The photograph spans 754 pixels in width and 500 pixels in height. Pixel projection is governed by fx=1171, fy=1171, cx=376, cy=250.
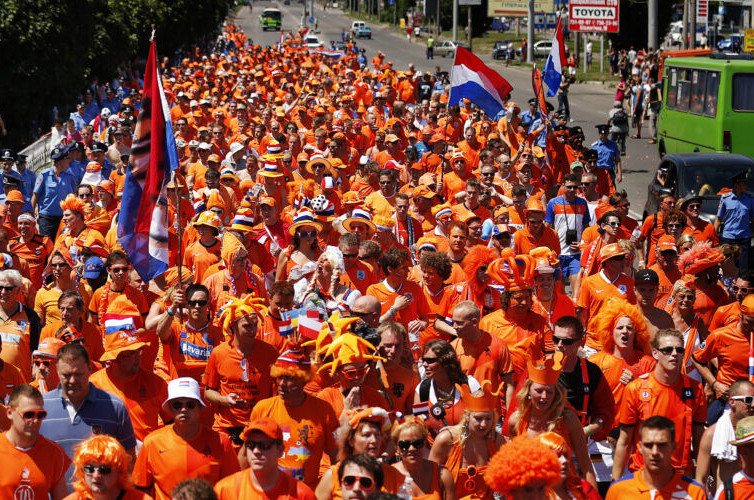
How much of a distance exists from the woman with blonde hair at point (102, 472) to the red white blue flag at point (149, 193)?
3.22m

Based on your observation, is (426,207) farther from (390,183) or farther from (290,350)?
(290,350)

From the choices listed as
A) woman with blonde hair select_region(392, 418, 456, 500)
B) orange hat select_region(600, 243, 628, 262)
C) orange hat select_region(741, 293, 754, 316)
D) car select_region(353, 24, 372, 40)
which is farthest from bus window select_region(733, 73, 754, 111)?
car select_region(353, 24, 372, 40)

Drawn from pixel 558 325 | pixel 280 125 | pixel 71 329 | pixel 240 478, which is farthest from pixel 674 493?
pixel 280 125

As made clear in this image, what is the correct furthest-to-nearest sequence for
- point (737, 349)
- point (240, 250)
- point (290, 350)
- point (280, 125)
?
point (280, 125) → point (240, 250) → point (737, 349) → point (290, 350)

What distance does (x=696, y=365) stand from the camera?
8461 millimetres

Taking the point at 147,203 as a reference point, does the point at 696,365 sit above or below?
below

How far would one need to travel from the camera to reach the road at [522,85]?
92.4ft

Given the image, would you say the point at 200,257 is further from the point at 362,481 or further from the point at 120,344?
the point at 362,481

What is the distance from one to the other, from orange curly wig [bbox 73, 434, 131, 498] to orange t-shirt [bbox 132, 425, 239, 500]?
0.56 m

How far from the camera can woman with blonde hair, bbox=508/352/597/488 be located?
6598 millimetres

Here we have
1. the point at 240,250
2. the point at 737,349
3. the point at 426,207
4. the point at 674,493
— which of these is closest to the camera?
the point at 674,493

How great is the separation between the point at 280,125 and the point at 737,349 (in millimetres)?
14070

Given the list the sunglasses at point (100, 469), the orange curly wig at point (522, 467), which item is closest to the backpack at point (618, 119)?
the orange curly wig at point (522, 467)

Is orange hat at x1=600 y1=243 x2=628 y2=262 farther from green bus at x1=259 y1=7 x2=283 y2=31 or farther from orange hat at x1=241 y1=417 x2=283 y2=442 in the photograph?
green bus at x1=259 y1=7 x2=283 y2=31
